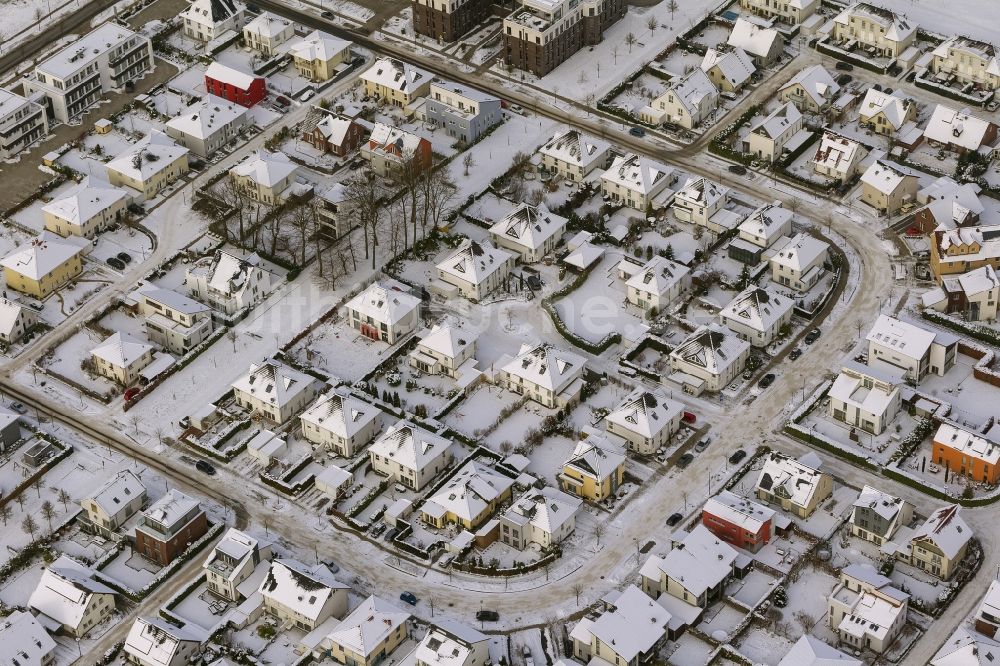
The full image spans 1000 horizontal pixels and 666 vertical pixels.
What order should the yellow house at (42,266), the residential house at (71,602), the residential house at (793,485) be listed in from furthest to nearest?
the yellow house at (42,266)
the residential house at (793,485)
the residential house at (71,602)

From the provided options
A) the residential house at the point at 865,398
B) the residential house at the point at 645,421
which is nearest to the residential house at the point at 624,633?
the residential house at the point at 645,421

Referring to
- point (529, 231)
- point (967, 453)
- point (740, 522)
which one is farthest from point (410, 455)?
point (967, 453)

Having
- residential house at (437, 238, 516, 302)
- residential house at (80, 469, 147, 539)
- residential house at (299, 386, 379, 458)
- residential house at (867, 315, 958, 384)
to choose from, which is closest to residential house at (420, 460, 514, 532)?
residential house at (299, 386, 379, 458)

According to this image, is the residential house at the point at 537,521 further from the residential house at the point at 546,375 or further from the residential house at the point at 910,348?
the residential house at the point at 910,348

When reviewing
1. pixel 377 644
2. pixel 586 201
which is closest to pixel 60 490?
pixel 377 644

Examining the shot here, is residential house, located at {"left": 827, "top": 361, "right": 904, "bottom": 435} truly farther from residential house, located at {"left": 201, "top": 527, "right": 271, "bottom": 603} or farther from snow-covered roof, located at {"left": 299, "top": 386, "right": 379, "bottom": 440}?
residential house, located at {"left": 201, "top": 527, "right": 271, "bottom": 603}
